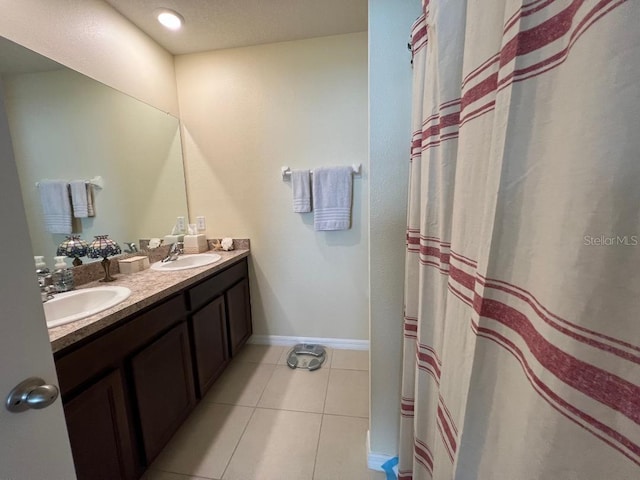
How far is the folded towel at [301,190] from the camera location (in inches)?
81.7

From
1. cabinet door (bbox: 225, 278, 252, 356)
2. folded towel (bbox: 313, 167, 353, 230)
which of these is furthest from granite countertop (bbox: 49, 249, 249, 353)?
folded towel (bbox: 313, 167, 353, 230)

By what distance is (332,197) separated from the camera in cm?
206

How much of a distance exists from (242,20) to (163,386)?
2320 mm

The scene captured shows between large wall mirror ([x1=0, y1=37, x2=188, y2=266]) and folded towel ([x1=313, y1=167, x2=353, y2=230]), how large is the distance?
1221mm

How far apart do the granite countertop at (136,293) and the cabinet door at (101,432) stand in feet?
0.73

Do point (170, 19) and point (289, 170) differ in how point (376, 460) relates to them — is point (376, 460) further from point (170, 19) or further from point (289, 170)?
point (170, 19)

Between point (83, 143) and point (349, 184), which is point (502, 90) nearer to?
point (349, 184)

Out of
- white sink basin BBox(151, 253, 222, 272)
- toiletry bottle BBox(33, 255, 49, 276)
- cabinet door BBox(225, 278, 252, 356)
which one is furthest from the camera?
cabinet door BBox(225, 278, 252, 356)

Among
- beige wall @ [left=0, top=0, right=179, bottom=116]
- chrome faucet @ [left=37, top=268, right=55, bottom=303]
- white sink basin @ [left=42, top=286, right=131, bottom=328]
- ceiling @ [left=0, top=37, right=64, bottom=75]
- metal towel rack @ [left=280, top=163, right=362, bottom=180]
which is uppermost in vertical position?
beige wall @ [left=0, top=0, right=179, bottom=116]

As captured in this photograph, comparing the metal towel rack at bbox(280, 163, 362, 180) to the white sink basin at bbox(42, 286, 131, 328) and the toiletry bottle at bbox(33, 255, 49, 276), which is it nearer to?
the white sink basin at bbox(42, 286, 131, 328)

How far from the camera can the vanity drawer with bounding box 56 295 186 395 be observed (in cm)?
85

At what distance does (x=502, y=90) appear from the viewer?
0.39 m

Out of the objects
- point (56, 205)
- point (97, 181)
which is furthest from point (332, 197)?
point (56, 205)

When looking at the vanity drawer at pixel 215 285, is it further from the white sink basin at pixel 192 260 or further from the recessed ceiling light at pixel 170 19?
the recessed ceiling light at pixel 170 19
